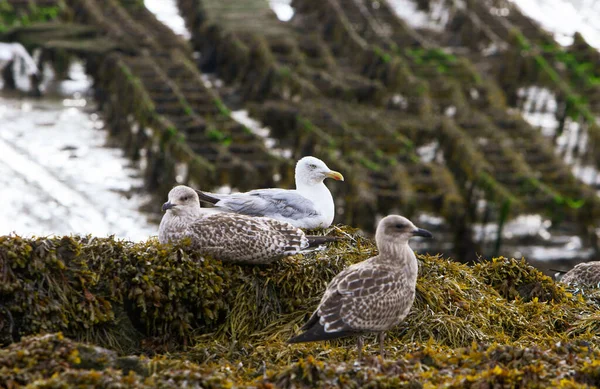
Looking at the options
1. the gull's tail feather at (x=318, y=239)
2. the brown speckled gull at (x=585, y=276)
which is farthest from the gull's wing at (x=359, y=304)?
the brown speckled gull at (x=585, y=276)

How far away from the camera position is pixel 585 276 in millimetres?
8883

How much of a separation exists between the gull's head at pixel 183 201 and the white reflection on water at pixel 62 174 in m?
6.06

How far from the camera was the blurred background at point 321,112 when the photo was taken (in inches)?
650

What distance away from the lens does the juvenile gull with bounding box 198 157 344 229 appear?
8.43 m

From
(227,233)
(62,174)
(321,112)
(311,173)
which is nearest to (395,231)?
(227,233)

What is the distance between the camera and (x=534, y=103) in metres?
24.8

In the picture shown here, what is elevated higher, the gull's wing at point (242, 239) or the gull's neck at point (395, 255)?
the gull's neck at point (395, 255)

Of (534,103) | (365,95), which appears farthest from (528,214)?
(534,103)

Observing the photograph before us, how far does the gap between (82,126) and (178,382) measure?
50.6ft

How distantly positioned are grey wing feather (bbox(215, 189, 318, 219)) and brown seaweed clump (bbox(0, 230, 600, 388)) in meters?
0.64

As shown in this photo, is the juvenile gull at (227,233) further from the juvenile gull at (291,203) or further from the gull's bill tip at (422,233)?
the gull's bill tip at (422,233)

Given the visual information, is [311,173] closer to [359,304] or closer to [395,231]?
[395,231]

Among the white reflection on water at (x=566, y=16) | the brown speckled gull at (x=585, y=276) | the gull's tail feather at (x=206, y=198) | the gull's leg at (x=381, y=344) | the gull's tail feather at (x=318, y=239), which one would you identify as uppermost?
the gull's leg at (x=381, y=344)

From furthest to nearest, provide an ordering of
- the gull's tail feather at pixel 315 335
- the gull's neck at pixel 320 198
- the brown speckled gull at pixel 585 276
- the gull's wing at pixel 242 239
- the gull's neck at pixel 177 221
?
the brown speckled gull at pixel 585 276 < the gull's neck at pixel 320 198 < the gull's neck at pixel 177 221 < the gull's wing at pixel 242 239 < the gull's tail feather at pixel 315 335
